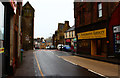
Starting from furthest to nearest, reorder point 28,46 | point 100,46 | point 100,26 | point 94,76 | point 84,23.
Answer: point 28,46 → point 84,23 → point 100,46 → point 100,26 → point 94,76

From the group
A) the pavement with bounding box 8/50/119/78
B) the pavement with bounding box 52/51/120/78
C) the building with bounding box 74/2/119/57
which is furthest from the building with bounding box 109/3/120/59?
the pavement with bounding box 8/50/119/78

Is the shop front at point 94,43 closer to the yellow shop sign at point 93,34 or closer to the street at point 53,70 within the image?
the yellow shop sign at point 93,34

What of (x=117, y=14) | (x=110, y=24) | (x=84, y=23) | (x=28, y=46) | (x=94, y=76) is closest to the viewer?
(x=94, y=76)

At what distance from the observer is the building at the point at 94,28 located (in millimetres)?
17922

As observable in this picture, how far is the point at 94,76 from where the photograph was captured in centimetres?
821

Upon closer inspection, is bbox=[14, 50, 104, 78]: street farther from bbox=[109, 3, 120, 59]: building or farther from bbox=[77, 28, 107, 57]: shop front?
bbox=[77, 28, 107, 57]: shop front

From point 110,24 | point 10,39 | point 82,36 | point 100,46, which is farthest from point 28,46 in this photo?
point 10,39

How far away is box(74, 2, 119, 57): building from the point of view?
17922 millimetres

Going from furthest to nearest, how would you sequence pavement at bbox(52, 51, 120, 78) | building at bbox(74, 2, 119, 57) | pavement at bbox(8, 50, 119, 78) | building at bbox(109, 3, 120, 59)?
building at bbox(74, 2, 119, 57) < building at bbox(109, 3, 120, 59) < pavement at bbox(52, 51, 120, 78) < pavement at bbox(8, 50, 119, 78)

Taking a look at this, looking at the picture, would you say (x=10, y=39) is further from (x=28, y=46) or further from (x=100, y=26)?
(x=28, y=46)

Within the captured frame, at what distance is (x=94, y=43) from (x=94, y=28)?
262 centimetres

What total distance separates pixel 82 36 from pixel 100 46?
4.13 metres

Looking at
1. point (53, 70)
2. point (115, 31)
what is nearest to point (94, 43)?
point (115, 31)

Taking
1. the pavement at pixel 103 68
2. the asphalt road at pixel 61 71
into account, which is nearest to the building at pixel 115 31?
the pavement at pixel 103 68
